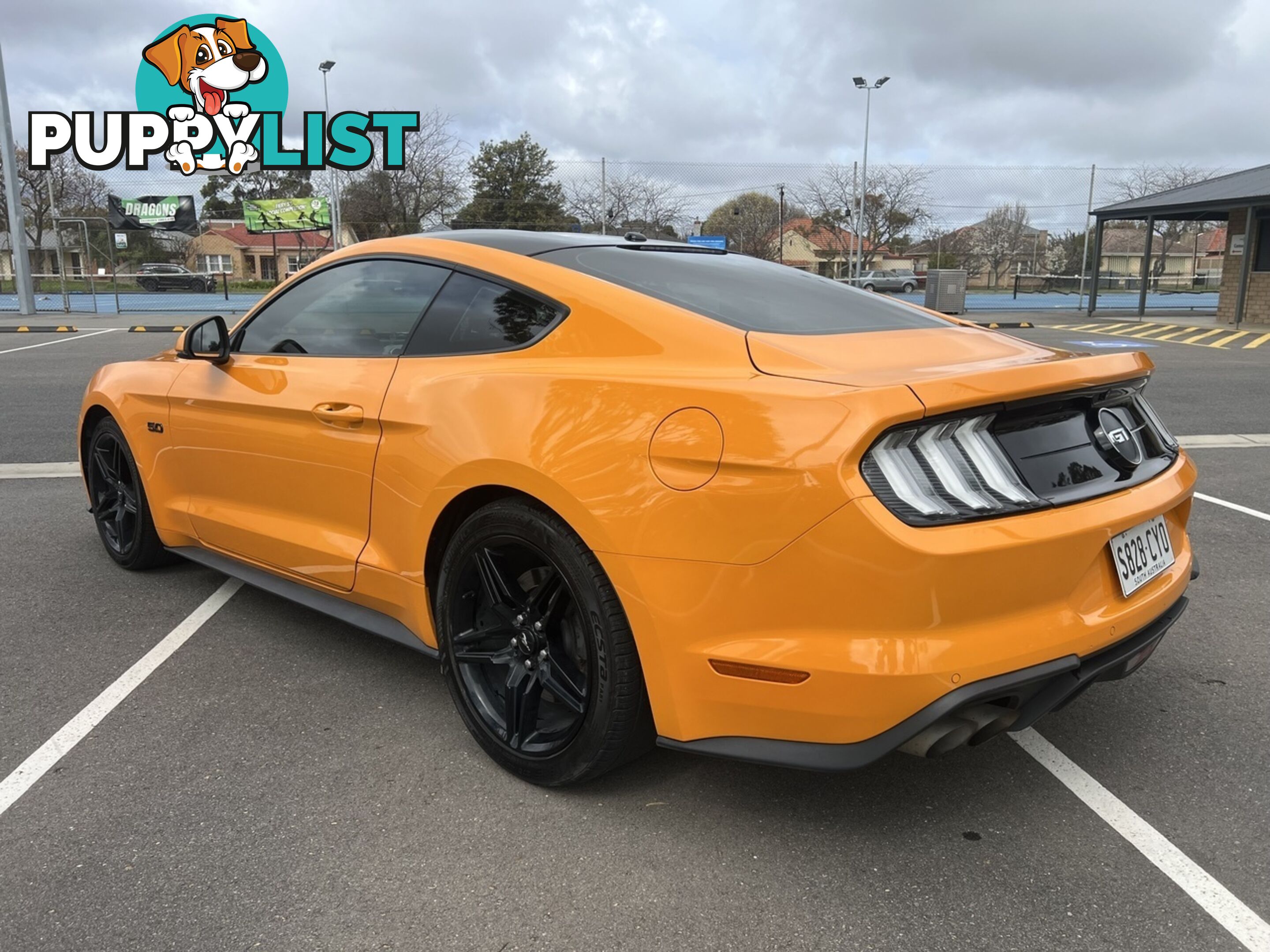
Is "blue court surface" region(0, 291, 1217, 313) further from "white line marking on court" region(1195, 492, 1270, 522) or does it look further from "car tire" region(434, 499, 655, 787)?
"car tire" region(434, 499, 655, 787)

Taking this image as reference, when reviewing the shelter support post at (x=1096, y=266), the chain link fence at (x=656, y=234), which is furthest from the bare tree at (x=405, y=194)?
the shelter support post at (x=1096, y=266)

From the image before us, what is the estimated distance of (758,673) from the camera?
2.11 metres

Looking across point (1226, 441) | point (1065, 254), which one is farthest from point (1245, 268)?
point (1065, 254)

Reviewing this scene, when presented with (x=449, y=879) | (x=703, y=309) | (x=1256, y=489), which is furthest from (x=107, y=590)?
(x=1256, y=489)

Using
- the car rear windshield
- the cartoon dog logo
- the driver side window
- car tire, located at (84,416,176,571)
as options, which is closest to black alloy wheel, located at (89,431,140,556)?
car tire, located at (84,416,176,571)

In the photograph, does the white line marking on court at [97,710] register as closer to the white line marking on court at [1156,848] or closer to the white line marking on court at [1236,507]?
the white line marking on court at [1156,848]

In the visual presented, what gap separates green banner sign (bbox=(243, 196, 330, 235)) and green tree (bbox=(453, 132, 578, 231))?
3965 millimetres

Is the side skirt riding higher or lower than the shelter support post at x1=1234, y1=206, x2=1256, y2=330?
lower

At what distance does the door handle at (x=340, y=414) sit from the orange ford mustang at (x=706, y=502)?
0.01 m

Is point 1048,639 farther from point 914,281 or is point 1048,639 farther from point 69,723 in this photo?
point 914,281

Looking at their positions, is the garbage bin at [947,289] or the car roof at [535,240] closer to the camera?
the car roof at [535,240]

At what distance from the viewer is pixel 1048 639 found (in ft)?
6.93

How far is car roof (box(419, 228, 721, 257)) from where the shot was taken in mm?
2971

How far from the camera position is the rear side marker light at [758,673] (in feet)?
6.78
